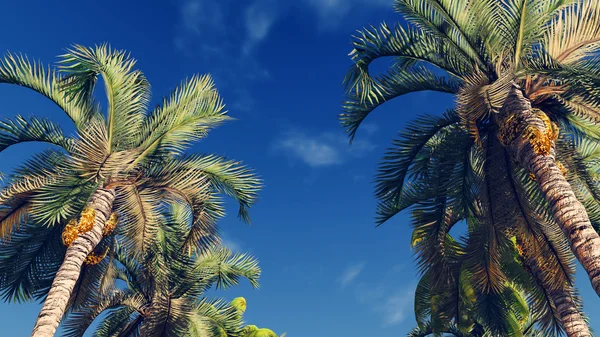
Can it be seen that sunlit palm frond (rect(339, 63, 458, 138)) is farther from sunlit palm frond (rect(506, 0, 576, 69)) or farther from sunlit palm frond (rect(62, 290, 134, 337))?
sunlit palm frond (rect(62, 290, 134, 337))

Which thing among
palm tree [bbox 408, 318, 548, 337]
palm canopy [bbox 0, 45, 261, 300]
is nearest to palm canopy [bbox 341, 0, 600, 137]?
palm canopy [bbox 0, 45, 261, 300]

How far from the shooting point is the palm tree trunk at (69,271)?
450 inches

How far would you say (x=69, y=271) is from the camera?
12.3 metres

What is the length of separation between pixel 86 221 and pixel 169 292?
519 cm

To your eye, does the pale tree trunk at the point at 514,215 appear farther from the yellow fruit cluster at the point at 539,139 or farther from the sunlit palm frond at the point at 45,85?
the sunlit palm frond at the point at 45,85

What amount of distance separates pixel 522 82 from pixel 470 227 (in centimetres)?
556

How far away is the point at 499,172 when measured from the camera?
40.8 ft

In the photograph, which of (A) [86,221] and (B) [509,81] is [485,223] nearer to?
(B) [509,81]

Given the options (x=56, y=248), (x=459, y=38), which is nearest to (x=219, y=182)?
(x=56, y=248)

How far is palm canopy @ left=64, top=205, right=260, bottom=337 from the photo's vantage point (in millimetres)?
15594

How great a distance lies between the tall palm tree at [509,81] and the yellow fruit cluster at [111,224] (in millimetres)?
6411

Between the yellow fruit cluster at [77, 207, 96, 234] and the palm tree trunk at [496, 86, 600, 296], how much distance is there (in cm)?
956

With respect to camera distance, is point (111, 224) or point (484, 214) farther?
point (111, 224)

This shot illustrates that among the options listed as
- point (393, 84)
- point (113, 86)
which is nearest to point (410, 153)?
point (393, 84)
